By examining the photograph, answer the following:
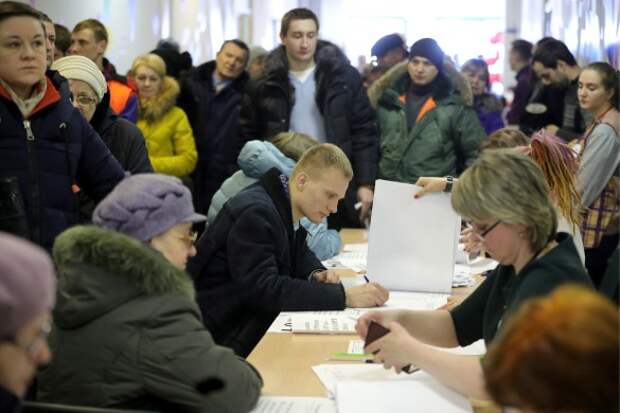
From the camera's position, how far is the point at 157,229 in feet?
7.20

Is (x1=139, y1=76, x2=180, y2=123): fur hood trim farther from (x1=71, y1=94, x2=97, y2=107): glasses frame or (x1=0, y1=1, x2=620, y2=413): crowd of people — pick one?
(x1=71, y1=94, x2=97, y2=107): glasses frame

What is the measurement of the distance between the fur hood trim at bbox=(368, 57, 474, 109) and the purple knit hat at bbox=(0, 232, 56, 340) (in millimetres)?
4393

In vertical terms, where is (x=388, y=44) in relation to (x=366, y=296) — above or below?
above

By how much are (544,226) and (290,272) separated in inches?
57.0

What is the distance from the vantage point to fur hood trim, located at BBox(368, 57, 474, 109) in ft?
18.4

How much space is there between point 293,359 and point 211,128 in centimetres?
394

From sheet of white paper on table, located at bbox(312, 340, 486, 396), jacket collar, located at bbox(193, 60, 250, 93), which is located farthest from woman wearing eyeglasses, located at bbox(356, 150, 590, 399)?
jacket collar, located at bbox(193, 60, 250, 93)

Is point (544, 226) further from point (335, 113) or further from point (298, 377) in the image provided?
point (335, 113)

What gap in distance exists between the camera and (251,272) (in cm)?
317

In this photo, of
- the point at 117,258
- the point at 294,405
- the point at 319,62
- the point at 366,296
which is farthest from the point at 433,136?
the point at 117,258

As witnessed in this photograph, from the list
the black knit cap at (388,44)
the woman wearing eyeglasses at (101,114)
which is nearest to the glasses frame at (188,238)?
the woman wearing eyeglasses at (101,114)

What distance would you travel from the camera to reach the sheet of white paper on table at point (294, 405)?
221 cm

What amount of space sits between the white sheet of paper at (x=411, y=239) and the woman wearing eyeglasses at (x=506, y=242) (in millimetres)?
1169

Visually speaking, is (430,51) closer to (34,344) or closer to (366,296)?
(366,296)
